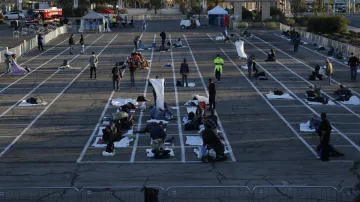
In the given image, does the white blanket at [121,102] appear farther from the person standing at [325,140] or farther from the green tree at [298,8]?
the green tree at [298,8]

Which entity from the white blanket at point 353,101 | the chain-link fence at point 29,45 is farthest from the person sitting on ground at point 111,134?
the chain-link fence at point 29,45

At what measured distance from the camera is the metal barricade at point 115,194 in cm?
1397

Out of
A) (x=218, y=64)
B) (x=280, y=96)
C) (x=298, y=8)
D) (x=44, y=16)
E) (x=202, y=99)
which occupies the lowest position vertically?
(x=280, y=96)

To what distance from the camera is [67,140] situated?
67.3ft

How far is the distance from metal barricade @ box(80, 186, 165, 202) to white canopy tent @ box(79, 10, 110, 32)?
194 ft

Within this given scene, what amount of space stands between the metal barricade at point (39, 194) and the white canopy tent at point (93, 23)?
59116 millimetres

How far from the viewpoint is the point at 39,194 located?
14.4 m

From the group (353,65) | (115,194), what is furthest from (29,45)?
(115,194)

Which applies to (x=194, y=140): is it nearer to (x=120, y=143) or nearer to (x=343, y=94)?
(x=120, y=143)

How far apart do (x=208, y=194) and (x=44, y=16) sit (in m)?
75.2

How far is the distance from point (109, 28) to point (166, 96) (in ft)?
161

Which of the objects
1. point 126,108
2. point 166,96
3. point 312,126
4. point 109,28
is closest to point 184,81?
point 166,96

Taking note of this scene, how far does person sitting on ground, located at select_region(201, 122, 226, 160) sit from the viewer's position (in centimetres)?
1750

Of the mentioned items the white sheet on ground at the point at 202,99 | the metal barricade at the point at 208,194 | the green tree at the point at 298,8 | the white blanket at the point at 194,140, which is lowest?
the white blanket at the point at 194,140
